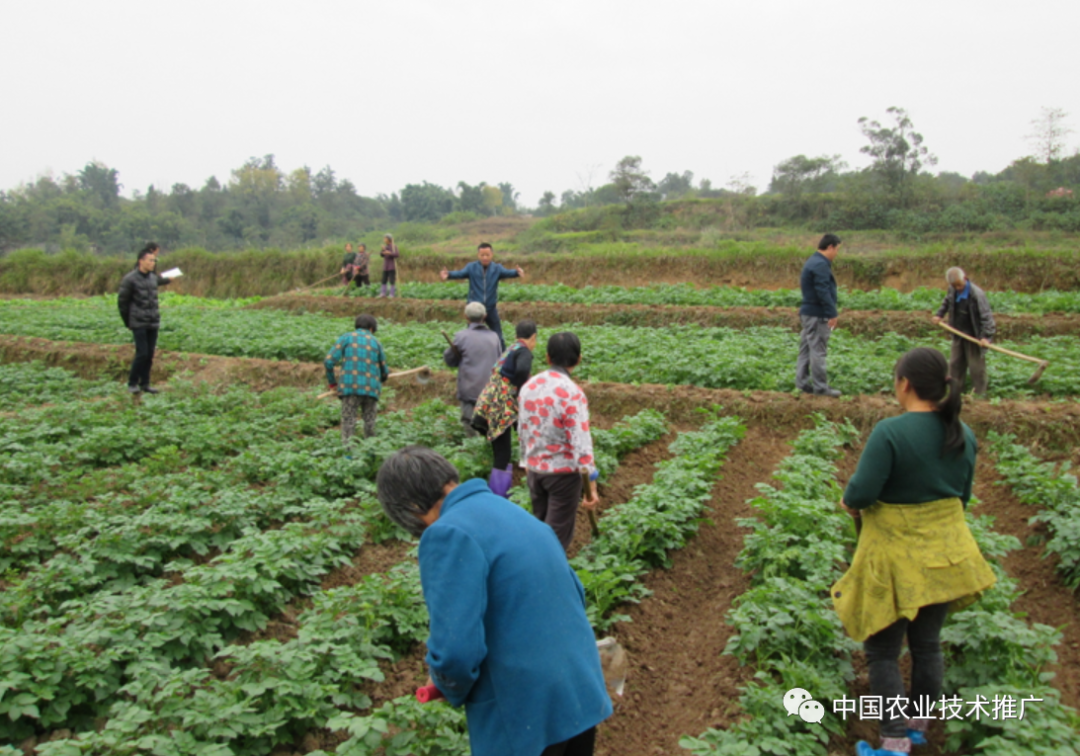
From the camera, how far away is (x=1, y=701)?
11.5 ft

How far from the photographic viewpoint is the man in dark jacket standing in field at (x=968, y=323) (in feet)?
28.9

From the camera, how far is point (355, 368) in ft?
25.1

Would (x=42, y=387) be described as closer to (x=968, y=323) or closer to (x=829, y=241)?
(x=829, y=241)

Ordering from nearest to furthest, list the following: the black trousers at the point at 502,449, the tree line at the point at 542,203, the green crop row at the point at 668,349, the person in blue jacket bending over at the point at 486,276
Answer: the black trousers at the point at 502,449 → the person in blue jacket bending over at the point at 486,276 → the green crop row at the point at 668,349 → the tree line at the point at 542,203

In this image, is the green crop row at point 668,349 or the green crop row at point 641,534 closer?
the green crop row at point 641,534

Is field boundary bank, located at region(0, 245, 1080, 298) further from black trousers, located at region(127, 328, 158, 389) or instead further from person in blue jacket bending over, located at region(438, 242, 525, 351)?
black trousers, located at region(127, 328, 158, 389)

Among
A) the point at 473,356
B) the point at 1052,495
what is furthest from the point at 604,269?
the point at 1052,495

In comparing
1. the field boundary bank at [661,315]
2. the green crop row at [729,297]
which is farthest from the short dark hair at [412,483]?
the green crop row at [729,297]

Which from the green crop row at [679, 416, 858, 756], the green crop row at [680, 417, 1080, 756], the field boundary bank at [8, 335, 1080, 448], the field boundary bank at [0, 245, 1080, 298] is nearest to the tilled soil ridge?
the field boundary bank at [8, 335, 1080, 448]

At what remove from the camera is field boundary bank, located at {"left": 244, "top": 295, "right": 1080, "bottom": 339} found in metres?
13.5

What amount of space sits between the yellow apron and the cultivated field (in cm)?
55

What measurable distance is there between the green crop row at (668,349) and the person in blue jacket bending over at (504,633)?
26.5 feet

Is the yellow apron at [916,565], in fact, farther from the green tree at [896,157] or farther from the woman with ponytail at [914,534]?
the green tree at [896,157]

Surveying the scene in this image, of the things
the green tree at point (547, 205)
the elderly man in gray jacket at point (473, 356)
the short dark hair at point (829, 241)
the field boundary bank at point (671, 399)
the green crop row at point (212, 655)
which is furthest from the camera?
the green tree at point (547, 205)
